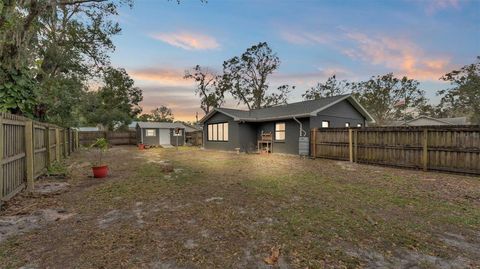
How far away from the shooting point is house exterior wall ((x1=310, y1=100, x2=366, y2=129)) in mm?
15492

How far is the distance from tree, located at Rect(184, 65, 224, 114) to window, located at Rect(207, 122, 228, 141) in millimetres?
17495

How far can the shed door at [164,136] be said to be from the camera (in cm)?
3105

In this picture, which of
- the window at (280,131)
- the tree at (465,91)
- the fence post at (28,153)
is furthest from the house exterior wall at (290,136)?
the tree at (465,91)

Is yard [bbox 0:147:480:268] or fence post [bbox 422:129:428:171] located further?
fence post [bbox 422:129:428:171]

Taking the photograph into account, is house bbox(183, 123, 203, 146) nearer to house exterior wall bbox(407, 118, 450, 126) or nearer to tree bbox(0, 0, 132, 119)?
tree bbox(0, 0, 132, 119)

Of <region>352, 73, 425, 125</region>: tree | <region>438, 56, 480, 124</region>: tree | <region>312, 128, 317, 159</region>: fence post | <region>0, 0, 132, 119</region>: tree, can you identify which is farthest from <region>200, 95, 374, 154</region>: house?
<region>438, 56, 480, 124</region>: tree

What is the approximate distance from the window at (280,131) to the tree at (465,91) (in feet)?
90.0

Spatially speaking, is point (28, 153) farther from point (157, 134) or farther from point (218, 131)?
point (157, 134)

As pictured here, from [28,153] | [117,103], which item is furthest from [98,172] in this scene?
[117,103]

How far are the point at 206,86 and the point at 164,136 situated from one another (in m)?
11.7

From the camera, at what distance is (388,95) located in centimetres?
3697

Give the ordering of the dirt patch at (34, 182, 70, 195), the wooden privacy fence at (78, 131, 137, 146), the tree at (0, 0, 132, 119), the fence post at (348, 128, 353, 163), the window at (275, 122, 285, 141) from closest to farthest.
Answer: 1. the dirt patch at (34, 182, 70, 195)
2. the tree at (0, 0, 132, 119)
3. the fence post at (348, 128, 353, 163)
4. the window at (275, 122, 285, 141)
5. the wooden privacy fence at (78, 131, 137, 146)

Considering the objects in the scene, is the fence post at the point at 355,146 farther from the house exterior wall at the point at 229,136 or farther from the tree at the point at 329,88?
the tree at the point at 329,88

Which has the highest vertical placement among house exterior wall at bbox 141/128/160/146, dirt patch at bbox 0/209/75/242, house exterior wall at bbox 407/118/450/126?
house exterior wall at bbox 407/118/450/126
